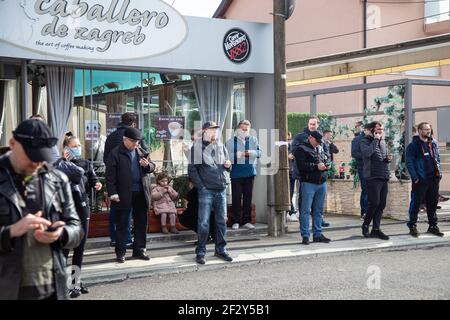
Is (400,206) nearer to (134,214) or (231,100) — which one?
(231,100)

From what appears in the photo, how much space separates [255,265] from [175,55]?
3.86m

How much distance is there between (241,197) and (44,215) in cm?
740

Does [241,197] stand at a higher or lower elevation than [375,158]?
lower

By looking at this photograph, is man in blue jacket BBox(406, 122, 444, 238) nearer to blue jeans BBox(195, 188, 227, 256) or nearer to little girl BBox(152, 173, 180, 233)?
blue jeans BBox(195, 188, 227, 256)

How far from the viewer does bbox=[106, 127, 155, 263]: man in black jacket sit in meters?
8.22

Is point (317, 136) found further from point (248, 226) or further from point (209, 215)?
point (209, 215)

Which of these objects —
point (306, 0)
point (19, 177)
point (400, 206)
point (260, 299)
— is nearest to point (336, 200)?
point (400, 206)

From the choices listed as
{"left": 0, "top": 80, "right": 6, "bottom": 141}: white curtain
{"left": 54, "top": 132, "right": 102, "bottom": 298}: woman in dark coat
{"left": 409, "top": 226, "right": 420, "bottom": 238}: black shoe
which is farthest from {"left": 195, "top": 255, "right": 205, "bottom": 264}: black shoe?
{"left": 0, "top": 80, "right": 6, "bottom": 141}: white curtain

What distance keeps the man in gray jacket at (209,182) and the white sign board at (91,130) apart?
3.10 m

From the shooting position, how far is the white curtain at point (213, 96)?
11.6m

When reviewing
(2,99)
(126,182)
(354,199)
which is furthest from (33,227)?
(354,199)

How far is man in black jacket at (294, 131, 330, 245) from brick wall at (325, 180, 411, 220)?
341cm

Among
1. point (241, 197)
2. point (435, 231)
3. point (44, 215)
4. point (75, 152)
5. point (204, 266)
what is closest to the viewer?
point (44, 215)

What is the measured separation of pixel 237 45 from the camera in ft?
35.6
